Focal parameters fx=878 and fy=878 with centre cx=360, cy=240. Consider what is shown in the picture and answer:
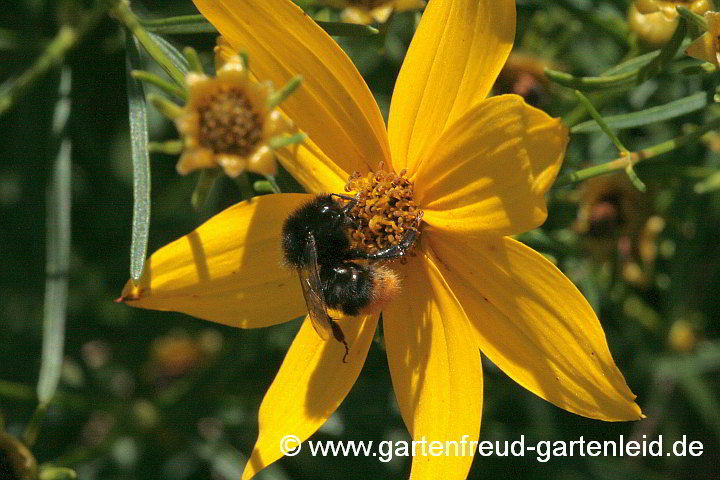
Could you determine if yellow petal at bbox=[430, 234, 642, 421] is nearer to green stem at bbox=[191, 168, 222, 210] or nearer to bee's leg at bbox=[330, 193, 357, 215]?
bee's leg at bbox=[330, 193, 357, 215]

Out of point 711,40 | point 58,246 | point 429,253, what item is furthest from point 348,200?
point 58,246

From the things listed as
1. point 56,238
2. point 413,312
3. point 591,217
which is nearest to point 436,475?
point 413,312

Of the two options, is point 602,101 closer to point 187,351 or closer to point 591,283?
A: point 591,283

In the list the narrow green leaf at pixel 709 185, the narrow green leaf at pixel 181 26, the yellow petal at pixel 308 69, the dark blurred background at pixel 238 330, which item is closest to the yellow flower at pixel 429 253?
the yellow petal at pixel 308 69

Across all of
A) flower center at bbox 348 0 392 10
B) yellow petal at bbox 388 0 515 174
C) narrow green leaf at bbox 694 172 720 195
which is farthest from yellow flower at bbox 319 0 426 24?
narrow green leaf at bbox 694 172 720 195

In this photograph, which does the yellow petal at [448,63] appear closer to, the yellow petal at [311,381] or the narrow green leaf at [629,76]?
the narrow green leaf at [629,76]

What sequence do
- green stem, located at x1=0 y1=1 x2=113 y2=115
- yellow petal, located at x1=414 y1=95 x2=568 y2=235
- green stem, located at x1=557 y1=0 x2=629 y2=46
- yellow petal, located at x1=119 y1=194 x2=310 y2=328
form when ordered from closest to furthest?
yellow petal, located at x1=414 y1=95 x2=568 y2=235 < yellow petal, located at x1=119 y1=194 x2=310 y2=328 < green stem, located at x1=557 y1=0 x2=629 y2=46 < green stem, located at x1=0 y1=1 x2=113 y2=115

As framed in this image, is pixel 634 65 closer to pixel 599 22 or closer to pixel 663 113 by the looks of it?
pixel 663 113

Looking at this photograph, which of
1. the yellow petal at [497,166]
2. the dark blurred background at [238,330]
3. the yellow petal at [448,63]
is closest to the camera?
the yellow petal at [497,166]
